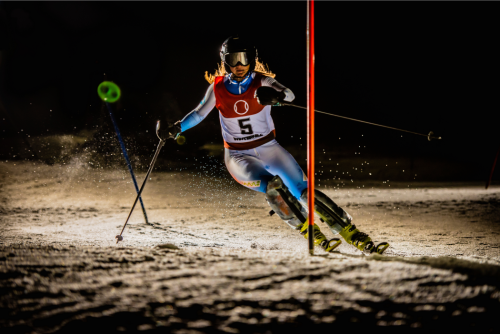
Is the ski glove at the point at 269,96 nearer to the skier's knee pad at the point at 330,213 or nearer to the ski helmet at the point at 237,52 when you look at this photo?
the ski helmet at the point at 237,52

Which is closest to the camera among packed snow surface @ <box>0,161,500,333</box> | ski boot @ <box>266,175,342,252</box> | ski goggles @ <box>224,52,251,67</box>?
packed snow surface @ <box>0,161,500,333</box>

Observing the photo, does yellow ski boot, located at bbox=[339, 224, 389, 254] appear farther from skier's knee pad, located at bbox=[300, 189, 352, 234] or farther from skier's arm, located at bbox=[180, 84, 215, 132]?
skier's arm, located at bbox=[180, 84, 215, 132]

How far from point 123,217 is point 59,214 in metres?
1.20

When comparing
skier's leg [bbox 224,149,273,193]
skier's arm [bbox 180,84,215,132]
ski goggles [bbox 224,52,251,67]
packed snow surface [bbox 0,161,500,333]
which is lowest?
packed snow surface [bbox 0,161,500,333]

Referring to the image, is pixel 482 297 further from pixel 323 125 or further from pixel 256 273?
pixel 323 125

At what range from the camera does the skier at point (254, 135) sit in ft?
10.6

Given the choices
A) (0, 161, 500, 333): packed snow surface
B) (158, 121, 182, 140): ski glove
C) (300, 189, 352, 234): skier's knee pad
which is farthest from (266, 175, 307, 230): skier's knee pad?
(158, 121, 182, 140): ski glove

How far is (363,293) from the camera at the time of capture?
1.66 metres

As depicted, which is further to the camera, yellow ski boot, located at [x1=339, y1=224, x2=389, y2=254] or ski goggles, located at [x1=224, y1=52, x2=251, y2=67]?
ski goggles, located at [x1=224, y1=52, x2=251, y2=67]

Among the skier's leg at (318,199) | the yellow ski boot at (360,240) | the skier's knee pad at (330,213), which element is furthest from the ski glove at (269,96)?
the yellow ski boot at (360,240)

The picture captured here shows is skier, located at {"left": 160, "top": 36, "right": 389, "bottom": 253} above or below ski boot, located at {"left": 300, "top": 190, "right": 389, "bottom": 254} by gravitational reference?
above

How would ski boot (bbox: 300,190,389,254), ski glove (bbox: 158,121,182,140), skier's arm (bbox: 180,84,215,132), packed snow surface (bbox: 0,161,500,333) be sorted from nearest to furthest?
1. packed snow surface (bbox: 0,161,500,333)
2. ski boot (bbox: 300,190,389,254)
3. skier's arm (bbox: 180,84,215,132)
4. ski glove (bbox: 158,121,182,140)

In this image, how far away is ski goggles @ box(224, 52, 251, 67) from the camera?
11.2 ft

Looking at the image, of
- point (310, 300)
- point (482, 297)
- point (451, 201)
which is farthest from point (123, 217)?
point (451, 201)
